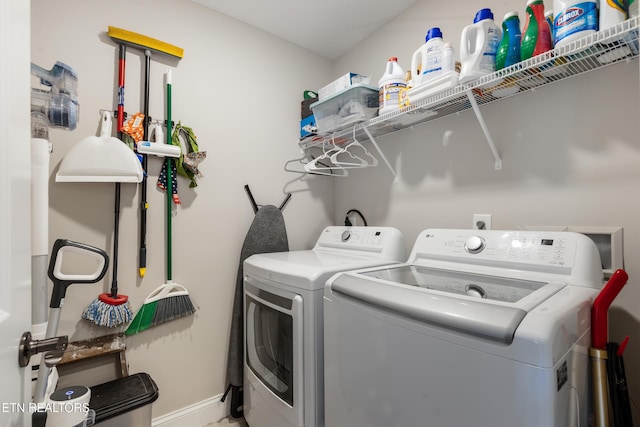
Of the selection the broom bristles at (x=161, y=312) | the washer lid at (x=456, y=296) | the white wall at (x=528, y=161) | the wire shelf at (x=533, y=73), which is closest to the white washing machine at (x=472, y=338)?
the washer lid at (x=456, y=296)

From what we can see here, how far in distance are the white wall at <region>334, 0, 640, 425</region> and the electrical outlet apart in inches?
1.5

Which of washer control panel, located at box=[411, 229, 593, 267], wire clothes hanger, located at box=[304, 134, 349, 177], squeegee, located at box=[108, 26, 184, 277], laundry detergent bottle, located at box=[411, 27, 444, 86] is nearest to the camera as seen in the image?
washer control panel, located at box=[411, 229, 593, 267]

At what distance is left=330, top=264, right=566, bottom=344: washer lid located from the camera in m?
0.74

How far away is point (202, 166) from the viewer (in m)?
1.94

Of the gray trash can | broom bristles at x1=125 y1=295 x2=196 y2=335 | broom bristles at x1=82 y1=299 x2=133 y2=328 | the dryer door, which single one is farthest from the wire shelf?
the gray trash can

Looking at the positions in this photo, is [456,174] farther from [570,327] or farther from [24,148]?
[24,148]

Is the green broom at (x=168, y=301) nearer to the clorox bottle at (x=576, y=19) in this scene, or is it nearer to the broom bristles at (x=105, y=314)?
the broom bristles at (x=105, y=314)

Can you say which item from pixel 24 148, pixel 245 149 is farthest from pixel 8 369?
pixel 245 149

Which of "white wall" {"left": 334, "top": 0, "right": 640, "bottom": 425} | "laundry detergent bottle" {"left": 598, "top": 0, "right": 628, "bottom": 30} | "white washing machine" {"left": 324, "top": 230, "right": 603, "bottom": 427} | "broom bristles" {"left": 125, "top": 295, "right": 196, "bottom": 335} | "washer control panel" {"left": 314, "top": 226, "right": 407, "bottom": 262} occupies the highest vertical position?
"laundry detergent bottle" {"left": 598, "top": 0, "right": 628, "bottom": 30}

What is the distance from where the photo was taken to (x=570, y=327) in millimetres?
758

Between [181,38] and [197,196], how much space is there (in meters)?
0.99

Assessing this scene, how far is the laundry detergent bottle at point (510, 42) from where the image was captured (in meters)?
1.19

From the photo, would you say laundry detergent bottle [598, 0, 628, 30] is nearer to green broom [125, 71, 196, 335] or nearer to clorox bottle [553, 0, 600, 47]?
clorox bottle [553, 0, 600, 47]

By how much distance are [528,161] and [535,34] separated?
557mm
